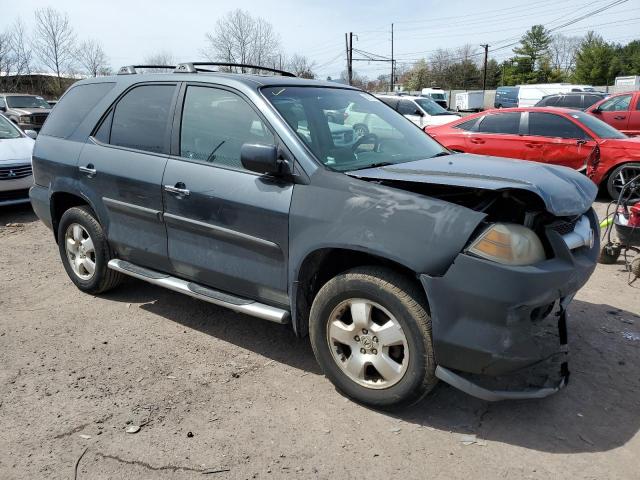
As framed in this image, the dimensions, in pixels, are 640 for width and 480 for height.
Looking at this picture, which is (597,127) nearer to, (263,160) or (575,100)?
(263,160)

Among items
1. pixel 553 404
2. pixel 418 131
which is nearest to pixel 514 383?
pixel 553 404

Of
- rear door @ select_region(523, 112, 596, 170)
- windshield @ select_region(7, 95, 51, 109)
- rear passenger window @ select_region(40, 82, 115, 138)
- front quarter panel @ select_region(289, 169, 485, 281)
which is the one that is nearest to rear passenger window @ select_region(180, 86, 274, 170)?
front quarter panel @ select_region(289, 169, 485, 281)

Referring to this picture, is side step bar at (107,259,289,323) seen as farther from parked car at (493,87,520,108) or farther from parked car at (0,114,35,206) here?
parked car at (493,87,520,108)

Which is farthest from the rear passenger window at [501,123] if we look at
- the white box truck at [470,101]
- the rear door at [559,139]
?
the white box truck at [470,101]

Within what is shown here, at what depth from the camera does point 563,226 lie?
3.01 m

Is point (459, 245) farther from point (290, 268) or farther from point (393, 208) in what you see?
point (290, 268)

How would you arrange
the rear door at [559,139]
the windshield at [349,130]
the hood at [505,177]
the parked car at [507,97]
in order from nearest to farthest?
the hood at [505,177], the windshield at [349,130], the rear door at [559,139], the parked car at [507,97]

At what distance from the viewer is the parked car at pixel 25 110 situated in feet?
62.0

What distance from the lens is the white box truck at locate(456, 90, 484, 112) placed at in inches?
1729

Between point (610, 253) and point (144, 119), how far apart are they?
15.2 feet

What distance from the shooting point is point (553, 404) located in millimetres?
3107

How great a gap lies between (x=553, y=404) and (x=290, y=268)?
67.2 inches

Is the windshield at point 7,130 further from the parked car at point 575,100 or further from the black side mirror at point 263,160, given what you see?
the parked car at point 575,100

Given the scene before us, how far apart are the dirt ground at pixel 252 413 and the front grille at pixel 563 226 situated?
3.24 feet
